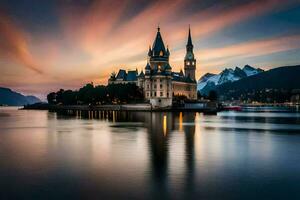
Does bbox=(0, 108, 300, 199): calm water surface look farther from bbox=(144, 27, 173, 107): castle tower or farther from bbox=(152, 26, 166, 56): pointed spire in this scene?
bbox=(152, 26, 166, 56): pointed spire

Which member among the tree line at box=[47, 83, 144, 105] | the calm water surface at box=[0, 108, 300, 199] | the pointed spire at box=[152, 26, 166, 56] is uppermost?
the pointed spire at box=[152, 26, 166, 56]

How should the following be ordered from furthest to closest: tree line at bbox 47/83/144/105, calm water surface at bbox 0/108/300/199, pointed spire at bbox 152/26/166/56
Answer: pointed spire at bbox 152/26/166/56 → tree line at bbox 47/83/144/105 → calm water surface at bbox 0/108/300/199

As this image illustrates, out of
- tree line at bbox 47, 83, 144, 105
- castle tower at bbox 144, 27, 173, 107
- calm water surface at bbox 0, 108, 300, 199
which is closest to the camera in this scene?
calm water surface at bbox 0, 108, 300, 199

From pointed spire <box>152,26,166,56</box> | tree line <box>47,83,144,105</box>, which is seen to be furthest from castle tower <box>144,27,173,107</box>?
tree line <box>47,83,144,105</box>

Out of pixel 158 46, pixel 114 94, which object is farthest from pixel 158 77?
pixel 114 94

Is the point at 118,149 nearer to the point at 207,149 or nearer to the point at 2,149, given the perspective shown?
the point at 207,149

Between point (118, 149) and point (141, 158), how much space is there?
6.06 m

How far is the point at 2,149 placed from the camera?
33281 mm

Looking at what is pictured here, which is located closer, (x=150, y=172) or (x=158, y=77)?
(x=150, y=172)

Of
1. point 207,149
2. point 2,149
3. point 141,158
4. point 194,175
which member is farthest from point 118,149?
point 194,175

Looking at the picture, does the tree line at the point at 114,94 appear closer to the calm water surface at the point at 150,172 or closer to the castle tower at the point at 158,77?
the castle tower at the point at 158,77

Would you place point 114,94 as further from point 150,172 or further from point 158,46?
point 150,172

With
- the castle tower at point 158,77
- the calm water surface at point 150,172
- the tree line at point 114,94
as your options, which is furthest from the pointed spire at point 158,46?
the calm water surface at point 150,172

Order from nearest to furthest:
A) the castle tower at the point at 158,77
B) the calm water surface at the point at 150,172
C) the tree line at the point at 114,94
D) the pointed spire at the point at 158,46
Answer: the calm water surface at the point at 150,172
the tree line at the point at 114,94
the castle tower at the point at 158,77
the pointed spire at the point at 158,46
